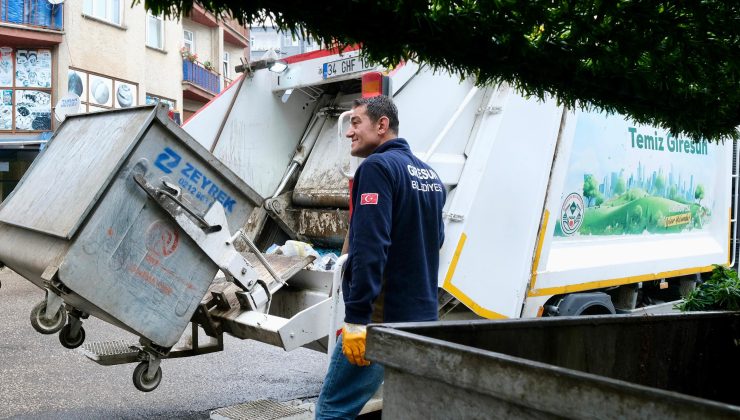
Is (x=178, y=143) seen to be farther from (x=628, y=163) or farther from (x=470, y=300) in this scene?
(x=628, y=163)

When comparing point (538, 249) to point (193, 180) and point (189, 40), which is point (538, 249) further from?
point (189, 40)

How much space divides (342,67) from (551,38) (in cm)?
317

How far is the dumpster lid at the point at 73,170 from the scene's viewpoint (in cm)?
316

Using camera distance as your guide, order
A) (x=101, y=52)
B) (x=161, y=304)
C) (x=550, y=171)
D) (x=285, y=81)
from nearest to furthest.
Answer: (x=161, y=304) → (x=550, y=171) → (x=285, y=81) → (x=101, y=52)

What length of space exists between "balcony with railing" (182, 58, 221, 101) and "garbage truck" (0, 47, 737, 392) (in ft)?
61.9

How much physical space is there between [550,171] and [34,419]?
3243 millimetres

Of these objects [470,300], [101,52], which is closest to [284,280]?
[470,300]

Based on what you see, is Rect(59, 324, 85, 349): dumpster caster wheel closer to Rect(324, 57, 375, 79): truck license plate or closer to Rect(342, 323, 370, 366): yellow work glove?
Rect(342, 323, 370, 366): yellow work glove

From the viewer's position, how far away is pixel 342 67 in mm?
4559

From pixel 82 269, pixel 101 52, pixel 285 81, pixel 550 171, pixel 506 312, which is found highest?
pixel 101 52

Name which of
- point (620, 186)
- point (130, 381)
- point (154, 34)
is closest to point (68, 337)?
point (130, 381)

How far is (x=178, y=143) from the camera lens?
3.39 metres

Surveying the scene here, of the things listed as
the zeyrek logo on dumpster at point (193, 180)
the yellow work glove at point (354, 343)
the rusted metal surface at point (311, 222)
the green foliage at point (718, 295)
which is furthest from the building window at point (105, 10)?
the green foliage at point (718, 295)

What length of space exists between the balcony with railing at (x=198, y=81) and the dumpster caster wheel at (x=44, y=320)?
67.2ft
